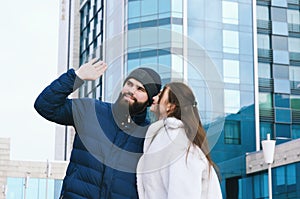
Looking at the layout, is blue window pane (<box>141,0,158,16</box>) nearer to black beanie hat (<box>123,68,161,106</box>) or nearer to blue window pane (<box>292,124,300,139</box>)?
blue window pane (<box>292,124,300,139</box>)

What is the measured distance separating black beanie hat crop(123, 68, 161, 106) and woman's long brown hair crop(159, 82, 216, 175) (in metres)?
→ 0.08

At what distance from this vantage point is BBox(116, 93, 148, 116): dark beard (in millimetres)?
4043

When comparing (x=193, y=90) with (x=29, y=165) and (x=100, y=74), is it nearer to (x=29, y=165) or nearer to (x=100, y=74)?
(x=100, y=74)

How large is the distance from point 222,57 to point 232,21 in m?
2.25

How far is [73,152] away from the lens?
4312 mm

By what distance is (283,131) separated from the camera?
3959cm

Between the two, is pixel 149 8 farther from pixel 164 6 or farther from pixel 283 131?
pixel 283 131

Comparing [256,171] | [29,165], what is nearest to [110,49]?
[256,171]

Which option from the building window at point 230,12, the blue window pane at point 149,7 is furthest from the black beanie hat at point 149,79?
the building window at point 230,12

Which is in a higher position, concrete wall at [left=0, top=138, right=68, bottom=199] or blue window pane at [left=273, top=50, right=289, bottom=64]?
blue window pane at [left=273, top=50, right=289, bottom=64]

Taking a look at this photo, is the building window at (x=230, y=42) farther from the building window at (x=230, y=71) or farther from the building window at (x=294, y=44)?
the building window at (x=294, y=44)

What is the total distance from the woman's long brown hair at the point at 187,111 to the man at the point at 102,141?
0.42ft

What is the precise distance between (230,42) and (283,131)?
5.43 meters

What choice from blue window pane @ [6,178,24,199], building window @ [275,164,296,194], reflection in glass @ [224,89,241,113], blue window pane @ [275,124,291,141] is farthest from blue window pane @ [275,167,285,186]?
blue window pane @ [6,178,24,199]
